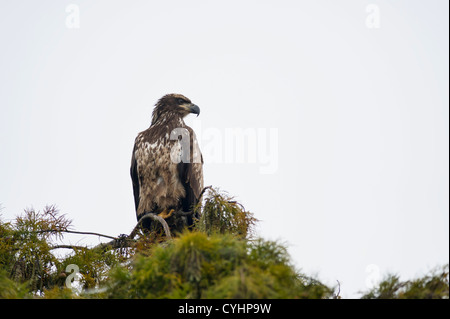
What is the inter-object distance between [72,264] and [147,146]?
3.96m

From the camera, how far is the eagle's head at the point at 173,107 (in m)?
10.3

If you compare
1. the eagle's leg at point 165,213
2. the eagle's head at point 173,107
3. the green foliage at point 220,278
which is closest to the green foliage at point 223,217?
the green foliage at point 220,278

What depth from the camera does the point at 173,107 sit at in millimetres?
10320

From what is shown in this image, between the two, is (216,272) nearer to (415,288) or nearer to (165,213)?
(415,288)

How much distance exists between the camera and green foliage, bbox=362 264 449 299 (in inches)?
131

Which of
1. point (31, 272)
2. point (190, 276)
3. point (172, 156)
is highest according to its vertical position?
point (172, 156)

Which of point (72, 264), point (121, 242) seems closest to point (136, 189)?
point (121, 242)

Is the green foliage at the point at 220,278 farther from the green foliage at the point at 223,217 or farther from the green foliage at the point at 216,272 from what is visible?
the green foliage at the point at 223,217

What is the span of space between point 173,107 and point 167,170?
1.74 m

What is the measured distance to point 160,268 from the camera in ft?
11.8

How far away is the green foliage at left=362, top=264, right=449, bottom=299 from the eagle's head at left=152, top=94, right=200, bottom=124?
721 centimetres
